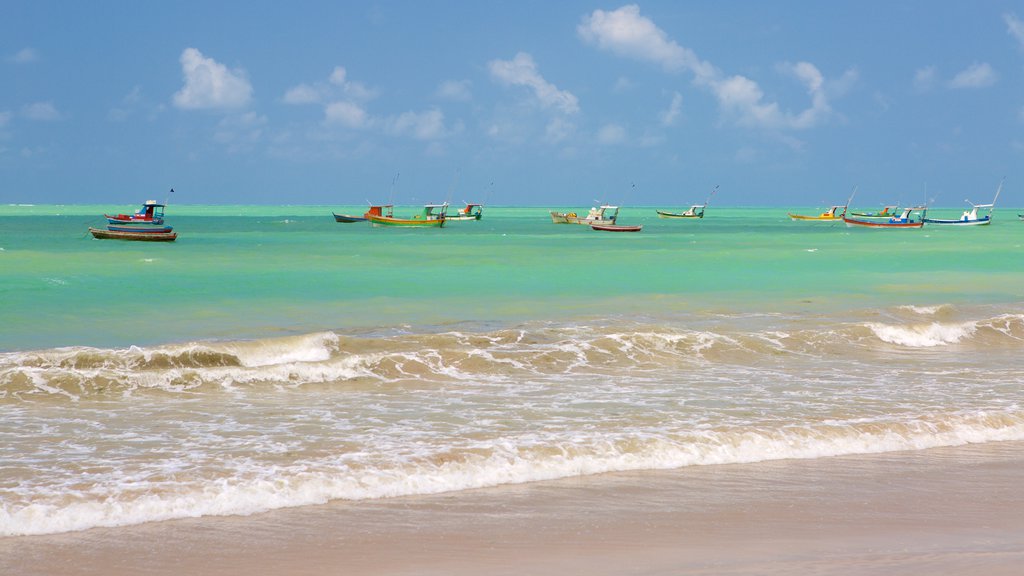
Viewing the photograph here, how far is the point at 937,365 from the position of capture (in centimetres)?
1412

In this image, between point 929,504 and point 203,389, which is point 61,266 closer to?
point 203,389

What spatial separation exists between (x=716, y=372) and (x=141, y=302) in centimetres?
1560

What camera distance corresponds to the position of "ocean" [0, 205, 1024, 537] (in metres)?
7.61

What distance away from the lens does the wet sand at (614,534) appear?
5.62 m

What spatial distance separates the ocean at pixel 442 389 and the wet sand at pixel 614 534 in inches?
16.0

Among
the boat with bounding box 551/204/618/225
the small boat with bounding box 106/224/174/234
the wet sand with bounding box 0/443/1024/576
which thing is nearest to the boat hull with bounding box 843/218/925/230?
the boat with bounding box 551/204/618/225

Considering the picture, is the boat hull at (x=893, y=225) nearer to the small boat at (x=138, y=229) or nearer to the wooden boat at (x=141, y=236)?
the wooden boat at (x=141, y=236)

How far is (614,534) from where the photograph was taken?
248 inches

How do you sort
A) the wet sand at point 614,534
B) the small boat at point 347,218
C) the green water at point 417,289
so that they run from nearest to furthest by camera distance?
the wet sand at point 614,534
the green water at point 417,289
the small boat at point 347,218

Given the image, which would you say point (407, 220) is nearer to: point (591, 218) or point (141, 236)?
point (591, 218)

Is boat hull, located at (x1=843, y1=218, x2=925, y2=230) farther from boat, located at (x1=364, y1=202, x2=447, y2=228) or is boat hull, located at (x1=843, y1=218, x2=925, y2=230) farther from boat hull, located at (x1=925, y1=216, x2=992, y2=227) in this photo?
boat, located at (x1=364, y1=202, x2=447, y2=228)

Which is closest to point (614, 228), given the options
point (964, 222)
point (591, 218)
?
point (591, 218)

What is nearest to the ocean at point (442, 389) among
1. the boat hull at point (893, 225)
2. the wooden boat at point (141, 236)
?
the wooden boat at point (141, 236)

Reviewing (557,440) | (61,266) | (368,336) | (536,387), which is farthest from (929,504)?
(61,266)
